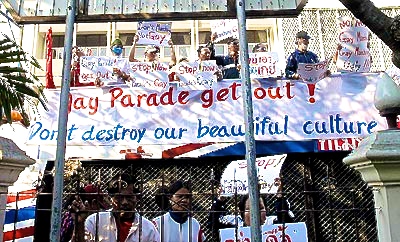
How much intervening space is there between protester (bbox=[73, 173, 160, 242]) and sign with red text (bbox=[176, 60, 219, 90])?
272cm

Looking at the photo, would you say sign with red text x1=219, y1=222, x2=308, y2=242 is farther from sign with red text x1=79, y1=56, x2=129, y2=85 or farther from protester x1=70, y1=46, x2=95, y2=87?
protester x1=70, y1=46, x2=95, y2=87

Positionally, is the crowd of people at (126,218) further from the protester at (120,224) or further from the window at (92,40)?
the window at (92,40)

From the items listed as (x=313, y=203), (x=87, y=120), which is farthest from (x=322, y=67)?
(x=87, y=120)

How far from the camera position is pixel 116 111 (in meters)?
6.91

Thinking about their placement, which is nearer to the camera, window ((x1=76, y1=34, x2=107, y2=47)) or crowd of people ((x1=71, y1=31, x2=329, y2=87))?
crowd of people ((x1=71, y1=31, x2=329, y2=87))

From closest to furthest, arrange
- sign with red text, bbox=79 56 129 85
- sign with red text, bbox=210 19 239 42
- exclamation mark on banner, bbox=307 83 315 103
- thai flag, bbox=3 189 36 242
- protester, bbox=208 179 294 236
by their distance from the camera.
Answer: protester, bbox=208 179 294 236 < thai flag, bbox=3 189 36 242 < exclamation mark on banner, bbox=307 83 315 103 < sign with red text, bbox=79 56 129 85 < sign with red text, bbox=210 19 239 42

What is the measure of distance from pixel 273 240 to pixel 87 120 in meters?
3.56

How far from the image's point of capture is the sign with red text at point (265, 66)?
7.12 m

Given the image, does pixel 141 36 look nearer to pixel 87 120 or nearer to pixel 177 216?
pixel 87 120

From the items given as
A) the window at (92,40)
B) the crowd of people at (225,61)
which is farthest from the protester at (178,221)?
the window at (92,40)

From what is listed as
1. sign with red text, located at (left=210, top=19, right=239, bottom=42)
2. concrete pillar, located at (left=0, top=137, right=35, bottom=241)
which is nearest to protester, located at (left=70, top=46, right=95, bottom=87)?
sign with red text, located at (left=210, top=19, right=239, bottom=42)

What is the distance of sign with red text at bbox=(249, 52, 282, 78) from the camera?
712 cm

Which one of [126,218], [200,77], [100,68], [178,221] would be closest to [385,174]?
[178,221]

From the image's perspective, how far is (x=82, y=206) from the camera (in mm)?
4422
